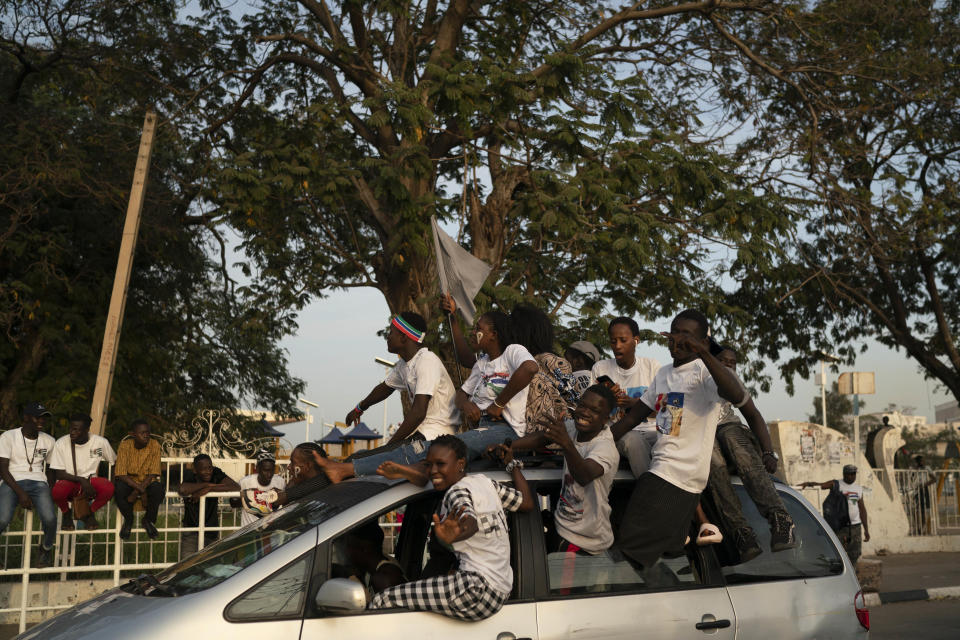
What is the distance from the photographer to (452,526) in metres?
4.16

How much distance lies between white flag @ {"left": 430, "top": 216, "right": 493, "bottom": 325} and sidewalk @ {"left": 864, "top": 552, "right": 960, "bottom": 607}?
6811 millimetres

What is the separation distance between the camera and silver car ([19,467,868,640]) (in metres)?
3.92

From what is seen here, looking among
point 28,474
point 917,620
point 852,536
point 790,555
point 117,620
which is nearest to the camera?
point 117,620

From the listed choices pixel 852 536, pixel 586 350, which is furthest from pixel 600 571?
pixel 852 536

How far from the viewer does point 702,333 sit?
16.1ft

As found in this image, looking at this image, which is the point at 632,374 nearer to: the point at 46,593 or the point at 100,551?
the point at 46,593

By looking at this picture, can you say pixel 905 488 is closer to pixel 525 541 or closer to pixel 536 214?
pixel 536 214

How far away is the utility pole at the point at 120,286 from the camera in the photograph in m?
12.1

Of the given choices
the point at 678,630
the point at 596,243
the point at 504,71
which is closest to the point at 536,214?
the point at 596,243

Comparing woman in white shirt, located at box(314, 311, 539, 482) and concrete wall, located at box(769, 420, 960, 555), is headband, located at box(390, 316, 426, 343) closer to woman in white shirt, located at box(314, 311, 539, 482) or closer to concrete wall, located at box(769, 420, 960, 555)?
woman in white shirt, located at box(314, 311, 539, 482)

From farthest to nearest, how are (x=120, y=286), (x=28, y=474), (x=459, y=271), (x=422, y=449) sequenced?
(x=120, y=286) → (x=28, y=474) → (x=459, y=271) → (x=422, y=449)

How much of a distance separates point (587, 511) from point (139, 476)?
23.6 ft

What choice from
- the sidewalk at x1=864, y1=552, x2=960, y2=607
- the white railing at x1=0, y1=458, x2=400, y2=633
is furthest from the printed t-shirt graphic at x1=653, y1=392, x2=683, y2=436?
the sidewalk at x1=864, y1=552, x2=960, y2=607

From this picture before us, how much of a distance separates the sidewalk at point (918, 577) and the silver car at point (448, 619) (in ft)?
25.5
